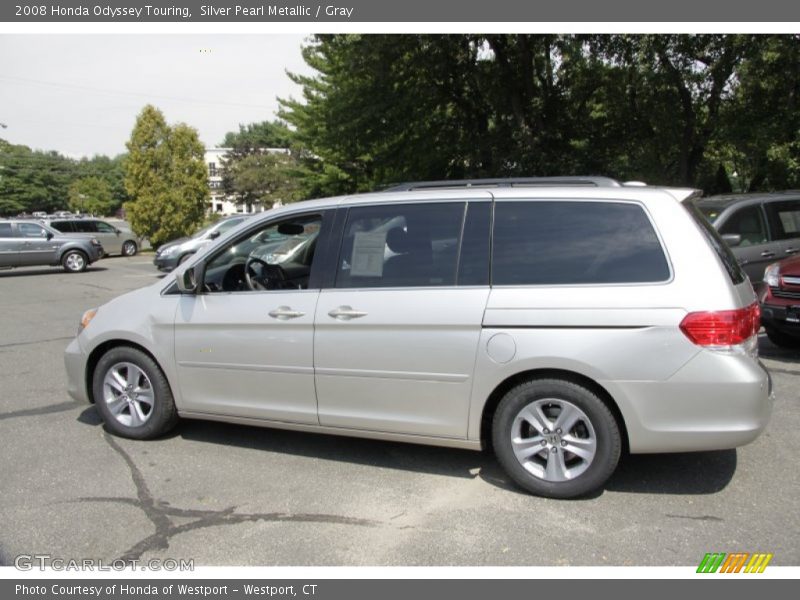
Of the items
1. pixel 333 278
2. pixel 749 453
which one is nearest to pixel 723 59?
pixel 749 453

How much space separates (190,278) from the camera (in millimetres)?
4531

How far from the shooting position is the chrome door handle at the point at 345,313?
3998 millimetres

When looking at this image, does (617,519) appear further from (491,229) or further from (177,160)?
(177,160)

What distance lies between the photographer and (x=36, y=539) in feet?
11.1

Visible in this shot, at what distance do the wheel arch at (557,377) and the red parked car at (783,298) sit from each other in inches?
150

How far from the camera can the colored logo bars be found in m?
3.04

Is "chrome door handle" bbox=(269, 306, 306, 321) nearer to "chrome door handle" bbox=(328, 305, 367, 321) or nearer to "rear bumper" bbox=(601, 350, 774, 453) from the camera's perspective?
"chrome door handle" bbox=(328, 305, 367, 321)

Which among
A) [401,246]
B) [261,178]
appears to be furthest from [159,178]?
[261,178]

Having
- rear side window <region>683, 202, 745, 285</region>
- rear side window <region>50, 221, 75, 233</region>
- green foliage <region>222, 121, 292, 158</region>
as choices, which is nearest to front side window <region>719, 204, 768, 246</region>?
rear side window <region>683, 202, 745, 285</region>

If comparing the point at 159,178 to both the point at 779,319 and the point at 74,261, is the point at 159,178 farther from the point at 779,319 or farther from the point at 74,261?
the point at 779,319

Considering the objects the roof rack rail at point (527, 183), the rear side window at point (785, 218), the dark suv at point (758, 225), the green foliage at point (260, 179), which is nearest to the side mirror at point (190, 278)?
the roof rack rail at point (527, 183)

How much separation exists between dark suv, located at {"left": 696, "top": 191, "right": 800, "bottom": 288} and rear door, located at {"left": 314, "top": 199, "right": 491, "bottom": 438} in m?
5.75

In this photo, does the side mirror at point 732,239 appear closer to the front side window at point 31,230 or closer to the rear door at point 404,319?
the rear door at point 404,319

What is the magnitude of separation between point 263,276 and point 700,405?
328 centimetres
